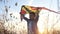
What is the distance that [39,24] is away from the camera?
116 cm

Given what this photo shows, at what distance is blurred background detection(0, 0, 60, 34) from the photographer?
3.77 ft

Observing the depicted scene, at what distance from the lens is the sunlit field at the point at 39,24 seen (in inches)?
45.0

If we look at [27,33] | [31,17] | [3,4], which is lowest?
[27,33]

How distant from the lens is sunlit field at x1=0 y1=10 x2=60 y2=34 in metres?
1.14

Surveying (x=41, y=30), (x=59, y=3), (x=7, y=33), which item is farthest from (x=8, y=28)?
(x=59, y=3)

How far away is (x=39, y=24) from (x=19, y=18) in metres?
0.19

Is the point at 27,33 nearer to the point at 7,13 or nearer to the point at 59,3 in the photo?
the point at 7,13

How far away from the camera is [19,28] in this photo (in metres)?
1.16

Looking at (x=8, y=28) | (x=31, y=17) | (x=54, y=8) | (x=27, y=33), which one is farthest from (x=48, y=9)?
(x=8, y=28)

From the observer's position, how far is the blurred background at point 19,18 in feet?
3.77

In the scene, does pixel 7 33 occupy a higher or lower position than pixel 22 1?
lower

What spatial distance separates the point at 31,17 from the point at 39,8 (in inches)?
4.3

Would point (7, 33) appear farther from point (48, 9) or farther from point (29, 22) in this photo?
point (48, 9)

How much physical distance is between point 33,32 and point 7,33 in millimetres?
236
